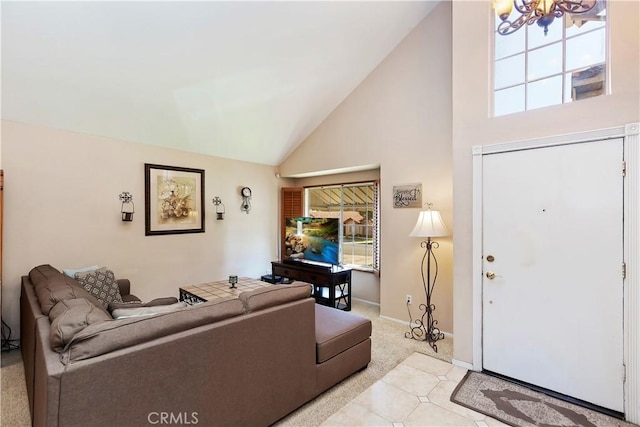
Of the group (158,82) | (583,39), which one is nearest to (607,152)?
(583,39)

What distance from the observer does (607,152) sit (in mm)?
→ 2166

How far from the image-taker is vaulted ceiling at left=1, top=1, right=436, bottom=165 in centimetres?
262

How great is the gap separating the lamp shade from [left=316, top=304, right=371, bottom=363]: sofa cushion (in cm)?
122

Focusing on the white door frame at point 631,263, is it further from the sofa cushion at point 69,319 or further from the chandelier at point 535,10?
the sofa cushion at point 69,319

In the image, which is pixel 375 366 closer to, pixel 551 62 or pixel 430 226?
pixel 430 226

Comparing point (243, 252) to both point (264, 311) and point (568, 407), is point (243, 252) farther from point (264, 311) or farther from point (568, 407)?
point (568, 407)

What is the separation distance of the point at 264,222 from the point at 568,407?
482cm

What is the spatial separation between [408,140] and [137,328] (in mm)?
3615

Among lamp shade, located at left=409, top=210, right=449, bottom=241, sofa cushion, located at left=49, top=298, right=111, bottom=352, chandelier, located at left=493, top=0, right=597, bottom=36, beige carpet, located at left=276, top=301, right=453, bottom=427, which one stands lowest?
beige carpet, located at left=276, top=301, right=453, bottom=427

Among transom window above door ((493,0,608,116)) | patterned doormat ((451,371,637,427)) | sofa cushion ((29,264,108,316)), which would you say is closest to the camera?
sofa cushion ((29,264,108,316))

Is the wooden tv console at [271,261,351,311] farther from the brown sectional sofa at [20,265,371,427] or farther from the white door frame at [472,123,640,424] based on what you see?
the white door frame at [472,123,640,424]

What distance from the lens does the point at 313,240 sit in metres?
4.84

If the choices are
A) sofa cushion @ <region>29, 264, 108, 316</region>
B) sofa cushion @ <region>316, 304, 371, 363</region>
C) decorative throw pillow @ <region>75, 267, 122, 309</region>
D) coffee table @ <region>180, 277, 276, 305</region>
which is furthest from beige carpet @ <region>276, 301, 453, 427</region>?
decorative throw pillow @ <region>75, 267, 122, 309</region>

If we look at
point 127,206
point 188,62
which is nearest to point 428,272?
point 188,62
